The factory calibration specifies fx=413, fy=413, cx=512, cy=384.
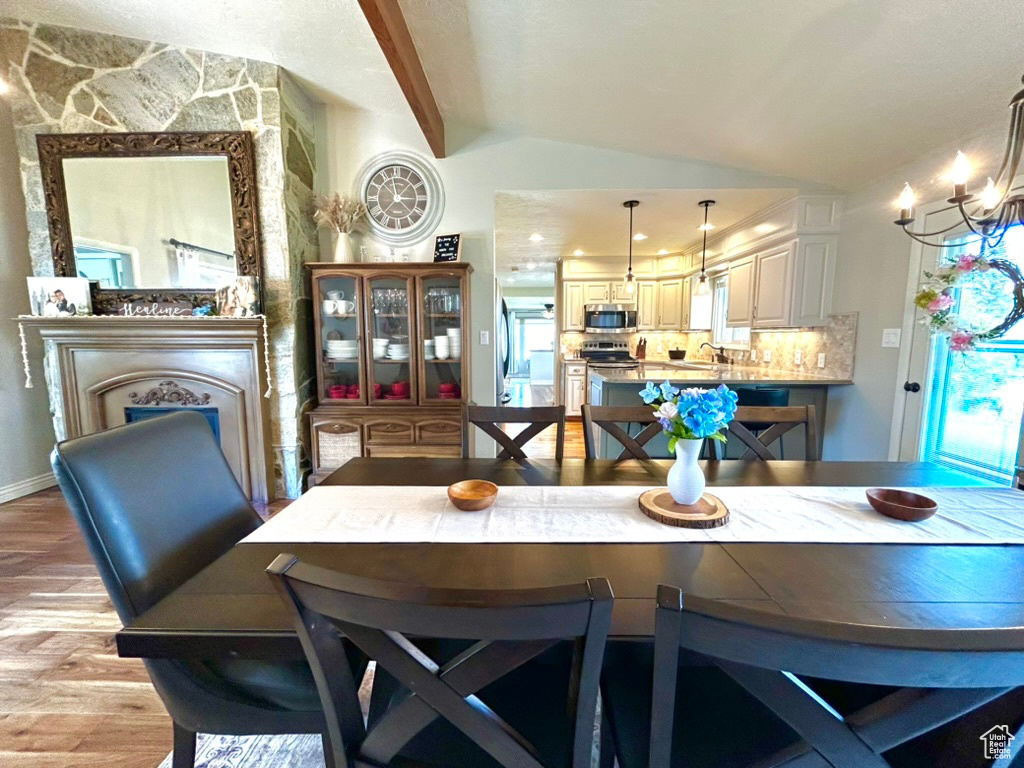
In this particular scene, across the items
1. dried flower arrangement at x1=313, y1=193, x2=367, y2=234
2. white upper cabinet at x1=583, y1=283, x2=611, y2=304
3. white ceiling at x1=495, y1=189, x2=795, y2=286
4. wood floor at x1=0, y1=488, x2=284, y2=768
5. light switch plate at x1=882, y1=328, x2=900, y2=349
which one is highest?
white ceiling at x1=495, y1=189, x2=795, y2=286

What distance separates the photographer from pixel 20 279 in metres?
3.04

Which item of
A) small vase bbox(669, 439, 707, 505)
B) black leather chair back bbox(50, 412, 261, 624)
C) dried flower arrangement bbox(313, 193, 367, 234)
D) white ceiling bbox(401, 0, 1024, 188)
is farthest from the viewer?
dried flower arrangement bbox(313, 193, 367, 234)

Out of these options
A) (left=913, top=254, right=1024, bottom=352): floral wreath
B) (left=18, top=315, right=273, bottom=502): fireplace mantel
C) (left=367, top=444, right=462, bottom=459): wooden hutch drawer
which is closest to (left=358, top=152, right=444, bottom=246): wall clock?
(left=18, top=315, right=273, bottom=502): fireplace mantel

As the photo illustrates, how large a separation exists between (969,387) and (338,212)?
13.7 feet

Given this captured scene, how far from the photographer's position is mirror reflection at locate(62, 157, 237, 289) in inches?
115

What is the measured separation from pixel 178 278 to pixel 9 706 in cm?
256

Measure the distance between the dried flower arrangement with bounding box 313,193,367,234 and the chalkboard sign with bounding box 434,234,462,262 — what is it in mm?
657

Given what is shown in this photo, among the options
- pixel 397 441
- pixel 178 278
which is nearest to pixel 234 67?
pixel 178 278

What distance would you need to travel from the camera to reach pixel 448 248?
10.4ft

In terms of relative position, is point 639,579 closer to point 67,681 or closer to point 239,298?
point 67,681

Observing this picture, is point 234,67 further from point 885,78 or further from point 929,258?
point 929,258

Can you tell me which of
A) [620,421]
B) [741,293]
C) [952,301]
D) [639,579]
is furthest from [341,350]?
[741,293]

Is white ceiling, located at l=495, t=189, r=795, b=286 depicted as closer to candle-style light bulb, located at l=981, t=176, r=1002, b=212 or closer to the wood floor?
candle-style light bulb, located at l=981, t=176, r=1002, b=212
